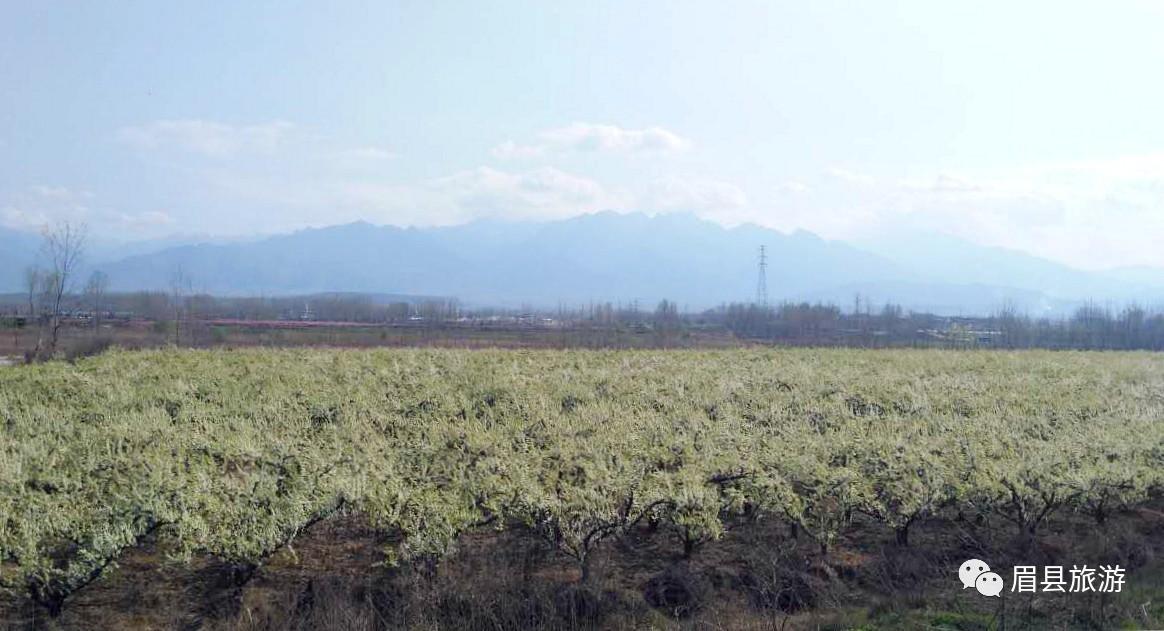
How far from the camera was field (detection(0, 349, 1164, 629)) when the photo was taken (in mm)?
6785

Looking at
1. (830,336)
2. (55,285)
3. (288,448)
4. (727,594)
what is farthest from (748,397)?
(830,336)

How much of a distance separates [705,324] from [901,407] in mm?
47489

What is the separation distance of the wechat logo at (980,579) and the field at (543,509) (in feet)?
0.50

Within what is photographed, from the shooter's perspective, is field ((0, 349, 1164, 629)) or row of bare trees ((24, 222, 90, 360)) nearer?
field ((0, 349, 1164, 629))

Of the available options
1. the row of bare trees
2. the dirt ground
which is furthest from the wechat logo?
the row of bare trees

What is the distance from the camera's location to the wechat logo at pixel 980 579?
777cm

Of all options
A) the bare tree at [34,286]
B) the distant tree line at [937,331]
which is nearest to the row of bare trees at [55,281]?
the bare tree at [34,286]

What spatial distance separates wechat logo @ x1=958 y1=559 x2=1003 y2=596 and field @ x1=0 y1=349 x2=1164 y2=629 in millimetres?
151

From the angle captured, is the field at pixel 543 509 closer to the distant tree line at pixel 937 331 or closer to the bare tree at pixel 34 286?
the bare tree at pixel 34 286

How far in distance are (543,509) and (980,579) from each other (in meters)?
4.72

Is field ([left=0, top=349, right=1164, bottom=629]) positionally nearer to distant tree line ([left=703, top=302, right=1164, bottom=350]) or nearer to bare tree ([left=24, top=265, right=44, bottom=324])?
bare tree ([left=24, top=265, right=44, bottom=324])

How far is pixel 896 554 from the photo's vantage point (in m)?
8.44

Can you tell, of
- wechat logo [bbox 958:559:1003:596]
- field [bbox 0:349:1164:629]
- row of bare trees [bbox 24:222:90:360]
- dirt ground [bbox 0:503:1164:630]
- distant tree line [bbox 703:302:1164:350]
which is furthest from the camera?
distant tree line [bbox 703:302:1164:350]

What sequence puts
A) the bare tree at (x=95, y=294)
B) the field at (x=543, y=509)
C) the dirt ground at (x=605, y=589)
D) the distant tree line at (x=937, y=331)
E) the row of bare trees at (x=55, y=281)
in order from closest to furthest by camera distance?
the dirt ground at (x=605, y=589)
the field at (x=543, y=509)
the row of bare trees at (x=55, y=281)
the bare tree at (x=95, y=294)
the distant tree line at (x=937, y=331)
